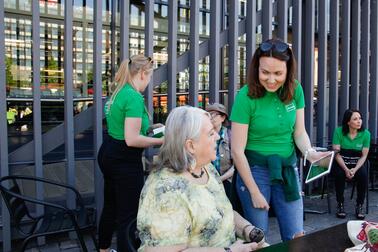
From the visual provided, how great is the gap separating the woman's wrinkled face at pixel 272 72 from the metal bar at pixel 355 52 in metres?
3.89

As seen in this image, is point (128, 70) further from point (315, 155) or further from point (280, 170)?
point (315, 155)

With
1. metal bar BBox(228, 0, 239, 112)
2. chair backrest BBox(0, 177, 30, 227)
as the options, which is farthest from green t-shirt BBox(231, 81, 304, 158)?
metal bar BBox(228, 0, 239, 112)

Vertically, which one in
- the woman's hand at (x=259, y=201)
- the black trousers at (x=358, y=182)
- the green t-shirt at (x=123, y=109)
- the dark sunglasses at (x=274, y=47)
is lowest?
the black trousers at (x=358, y=182)

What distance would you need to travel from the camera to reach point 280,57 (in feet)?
7.18

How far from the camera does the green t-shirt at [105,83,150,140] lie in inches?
112

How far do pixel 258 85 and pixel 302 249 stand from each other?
3.36 ft

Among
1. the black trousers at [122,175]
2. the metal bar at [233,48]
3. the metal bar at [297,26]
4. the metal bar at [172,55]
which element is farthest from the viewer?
the metal bar at [297,26]

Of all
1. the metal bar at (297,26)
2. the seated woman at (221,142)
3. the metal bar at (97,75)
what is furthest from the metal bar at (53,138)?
the metal bar at (297,26)

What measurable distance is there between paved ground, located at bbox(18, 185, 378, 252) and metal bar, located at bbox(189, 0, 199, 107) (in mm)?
1534

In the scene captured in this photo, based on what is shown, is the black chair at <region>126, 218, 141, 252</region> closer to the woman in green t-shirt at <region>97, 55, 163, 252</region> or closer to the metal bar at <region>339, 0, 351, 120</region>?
the woman in green t-shirt at <region>97, 55, 163, 252</region>

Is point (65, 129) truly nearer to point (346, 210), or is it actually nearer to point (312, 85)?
point (312, 85)

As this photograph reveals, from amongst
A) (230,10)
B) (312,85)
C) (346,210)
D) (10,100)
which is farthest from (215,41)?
(10,100)

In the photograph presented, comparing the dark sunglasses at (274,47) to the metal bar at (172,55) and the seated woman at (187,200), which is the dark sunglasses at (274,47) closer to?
the seated woman at (187,200)

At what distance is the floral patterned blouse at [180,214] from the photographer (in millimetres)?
1564
